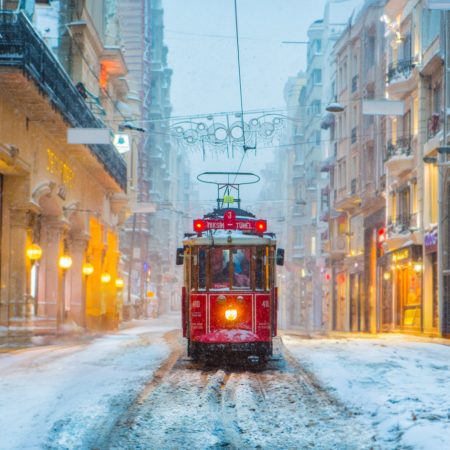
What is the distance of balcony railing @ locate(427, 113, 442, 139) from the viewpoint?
109ft

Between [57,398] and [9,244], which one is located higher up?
[9,244]

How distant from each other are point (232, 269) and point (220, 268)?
23 centimetres

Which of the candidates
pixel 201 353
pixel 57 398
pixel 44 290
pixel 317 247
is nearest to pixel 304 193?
pixel 317 247

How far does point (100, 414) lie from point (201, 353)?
7.00 m

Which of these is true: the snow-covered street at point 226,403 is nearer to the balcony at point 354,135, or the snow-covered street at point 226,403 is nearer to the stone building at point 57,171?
the stone building at point 57,171

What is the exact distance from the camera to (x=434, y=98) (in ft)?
114

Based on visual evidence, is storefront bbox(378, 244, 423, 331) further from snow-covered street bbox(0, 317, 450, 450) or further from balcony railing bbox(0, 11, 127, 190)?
snow-covered street bbox(0, 317, 450, 450)

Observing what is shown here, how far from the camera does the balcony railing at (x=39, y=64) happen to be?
778 inches

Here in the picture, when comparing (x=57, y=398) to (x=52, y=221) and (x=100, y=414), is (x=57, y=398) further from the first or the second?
(x=52, y=221)

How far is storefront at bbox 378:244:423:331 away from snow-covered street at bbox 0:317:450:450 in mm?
19223

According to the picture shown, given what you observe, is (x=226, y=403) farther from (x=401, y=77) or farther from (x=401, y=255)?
(x=401, y=255)

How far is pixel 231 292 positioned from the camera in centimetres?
1662

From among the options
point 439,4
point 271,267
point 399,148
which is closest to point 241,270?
point 271,267

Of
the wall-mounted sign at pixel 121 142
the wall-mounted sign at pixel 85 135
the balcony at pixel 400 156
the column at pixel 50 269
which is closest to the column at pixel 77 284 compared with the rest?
the column at pixel 50 269
